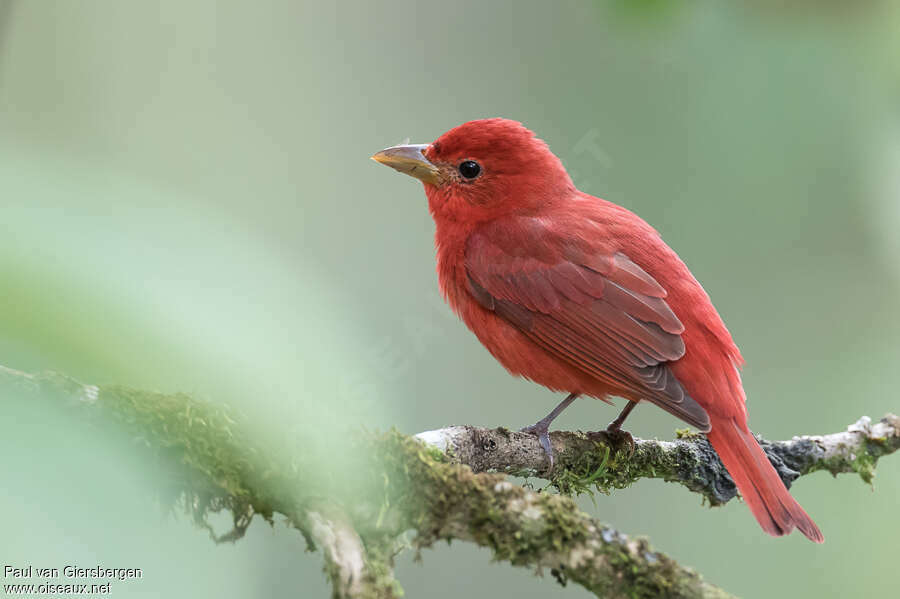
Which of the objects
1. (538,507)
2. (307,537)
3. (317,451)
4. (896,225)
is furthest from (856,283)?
(317,451)

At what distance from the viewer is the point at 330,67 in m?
4.83

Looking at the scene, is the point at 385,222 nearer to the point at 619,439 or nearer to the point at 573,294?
the point at 573,294

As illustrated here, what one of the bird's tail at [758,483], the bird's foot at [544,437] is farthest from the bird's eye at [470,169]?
the bird's tail at [758,483]

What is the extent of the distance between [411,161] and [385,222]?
79 cm

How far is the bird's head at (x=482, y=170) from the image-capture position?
3.69m

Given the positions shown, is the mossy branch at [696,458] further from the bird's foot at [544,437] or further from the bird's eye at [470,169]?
the bird's eye at [470,169]

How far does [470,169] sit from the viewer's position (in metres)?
3.73

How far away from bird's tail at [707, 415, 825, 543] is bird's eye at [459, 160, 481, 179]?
1.52m

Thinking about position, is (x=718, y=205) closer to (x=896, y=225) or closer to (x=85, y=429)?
(x=896, y=225)

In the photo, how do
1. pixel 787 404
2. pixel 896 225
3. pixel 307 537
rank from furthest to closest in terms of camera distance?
pixel 787 404 < pixel 896 225 < pixel 307 537

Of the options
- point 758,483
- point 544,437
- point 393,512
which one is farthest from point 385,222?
point 393,512

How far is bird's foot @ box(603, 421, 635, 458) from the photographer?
10.0 ft

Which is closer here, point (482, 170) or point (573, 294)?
point (573, 294)

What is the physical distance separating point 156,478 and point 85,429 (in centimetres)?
6
